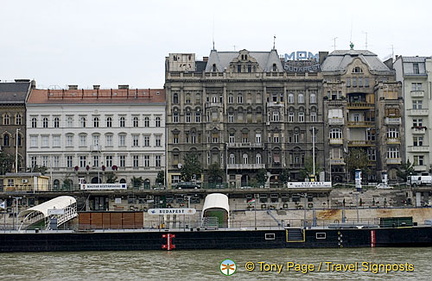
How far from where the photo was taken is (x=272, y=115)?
355 ft

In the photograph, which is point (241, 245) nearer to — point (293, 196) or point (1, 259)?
point (1, 259)

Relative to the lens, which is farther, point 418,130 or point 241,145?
point 418,130

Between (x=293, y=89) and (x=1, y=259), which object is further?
(x=293, y=89)

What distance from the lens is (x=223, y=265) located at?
A: 5306 cm

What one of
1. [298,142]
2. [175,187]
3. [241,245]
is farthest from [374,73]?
[241,245]

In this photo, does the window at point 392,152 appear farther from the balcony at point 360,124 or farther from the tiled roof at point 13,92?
the tiled roof at point 13,92

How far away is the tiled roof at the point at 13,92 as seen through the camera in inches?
4250

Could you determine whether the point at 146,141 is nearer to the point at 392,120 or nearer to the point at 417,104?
the point at 392,120

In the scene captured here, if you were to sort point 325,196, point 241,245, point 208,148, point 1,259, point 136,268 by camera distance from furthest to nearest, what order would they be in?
point 208,148, point 325,196, point 241,245, point 1,259, point 136,268

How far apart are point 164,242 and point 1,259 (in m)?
13.4

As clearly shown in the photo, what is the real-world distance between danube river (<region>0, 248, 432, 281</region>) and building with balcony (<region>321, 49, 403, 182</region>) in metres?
45.8

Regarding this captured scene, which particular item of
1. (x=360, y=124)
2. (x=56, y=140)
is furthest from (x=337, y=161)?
(x=56, y=140)

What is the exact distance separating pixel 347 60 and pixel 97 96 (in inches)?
1458

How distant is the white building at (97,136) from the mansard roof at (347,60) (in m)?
25.8
